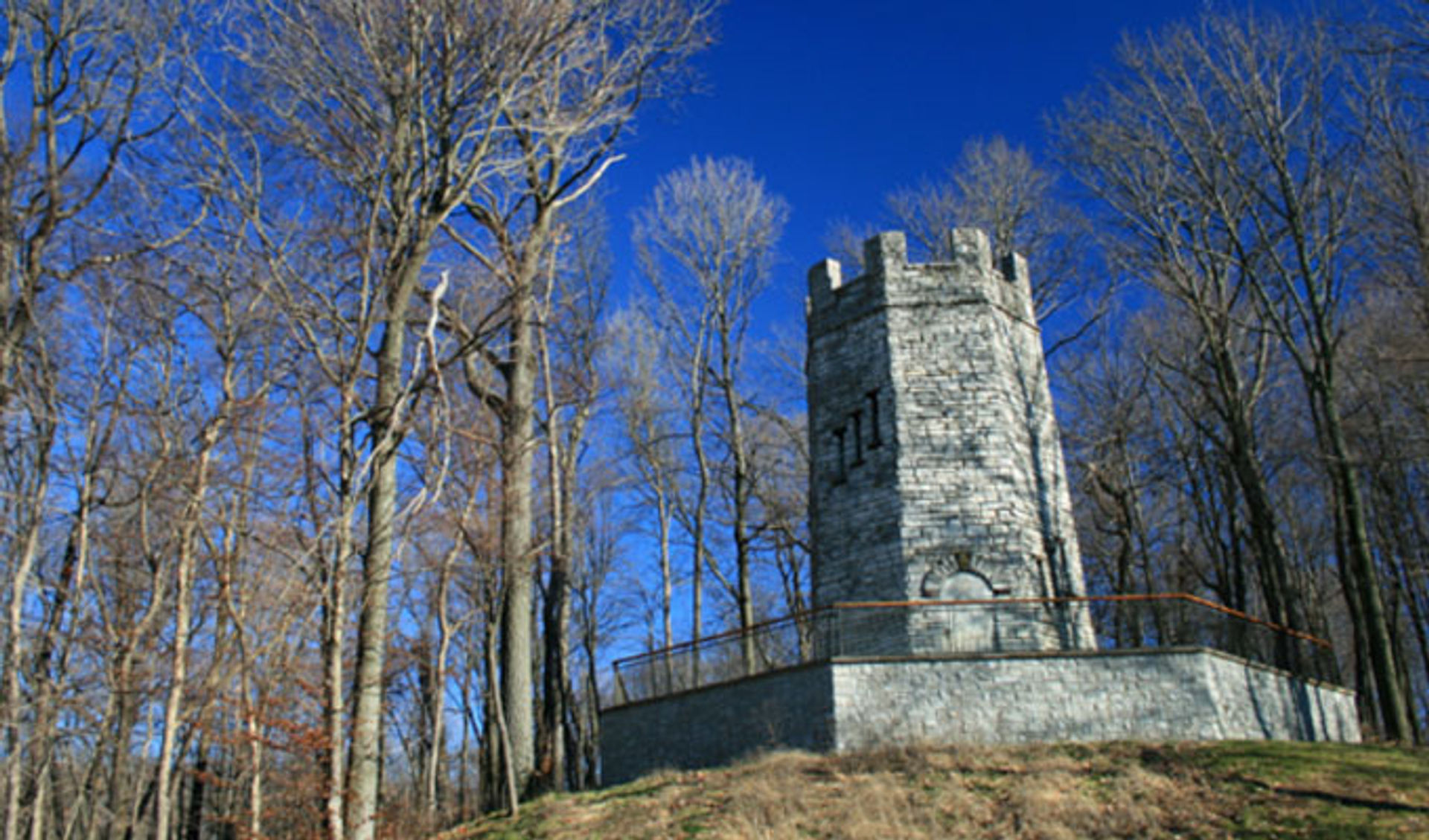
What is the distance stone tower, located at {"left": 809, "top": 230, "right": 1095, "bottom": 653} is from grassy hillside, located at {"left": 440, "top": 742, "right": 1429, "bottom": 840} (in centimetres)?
228

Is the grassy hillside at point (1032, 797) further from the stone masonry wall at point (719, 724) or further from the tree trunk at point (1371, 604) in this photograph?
the tree trunk at point (1371, 604)

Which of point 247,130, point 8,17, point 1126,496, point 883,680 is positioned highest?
point 8,17

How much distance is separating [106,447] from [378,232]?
20.8 feet

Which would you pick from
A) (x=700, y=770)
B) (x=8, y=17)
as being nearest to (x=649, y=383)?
(x=700, y=770)

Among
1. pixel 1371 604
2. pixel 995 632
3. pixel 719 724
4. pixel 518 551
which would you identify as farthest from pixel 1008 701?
pixel 518 551

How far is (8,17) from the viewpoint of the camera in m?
10.8

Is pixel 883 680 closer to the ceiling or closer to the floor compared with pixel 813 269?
closer to the floor

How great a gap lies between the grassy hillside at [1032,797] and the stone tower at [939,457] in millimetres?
2284

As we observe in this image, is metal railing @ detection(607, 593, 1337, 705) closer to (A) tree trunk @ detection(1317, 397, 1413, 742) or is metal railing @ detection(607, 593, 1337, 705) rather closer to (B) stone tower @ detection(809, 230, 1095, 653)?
(B) stone tower @ detection(809, 230, 1095, 653)

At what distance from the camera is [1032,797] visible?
1131 cm

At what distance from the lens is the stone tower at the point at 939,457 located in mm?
15164

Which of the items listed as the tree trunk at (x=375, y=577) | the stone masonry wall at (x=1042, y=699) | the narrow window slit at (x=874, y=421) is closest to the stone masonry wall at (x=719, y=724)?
the stone masonry wall at (x=1042, y=699)

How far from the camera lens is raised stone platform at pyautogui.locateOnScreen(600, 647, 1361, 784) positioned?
44.5 ft

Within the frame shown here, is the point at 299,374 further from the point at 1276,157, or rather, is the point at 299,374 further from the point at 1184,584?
the point at 1184,584
